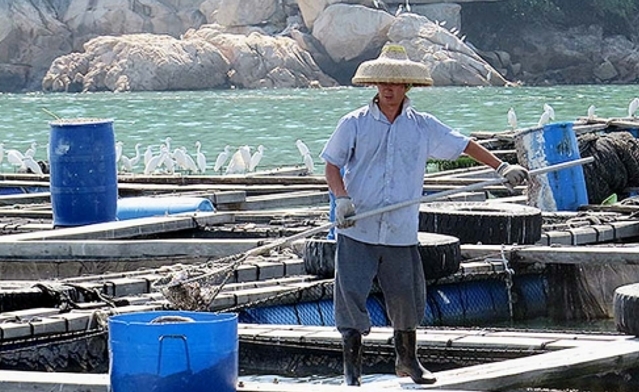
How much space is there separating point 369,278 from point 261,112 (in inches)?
2273

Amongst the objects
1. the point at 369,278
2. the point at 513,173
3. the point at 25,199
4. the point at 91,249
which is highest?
the point at 513,173

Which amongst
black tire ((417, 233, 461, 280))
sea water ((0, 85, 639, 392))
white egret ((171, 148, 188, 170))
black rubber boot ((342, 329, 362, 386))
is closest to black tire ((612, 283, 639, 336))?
black rubber boot ((342, 329, 362, 386))

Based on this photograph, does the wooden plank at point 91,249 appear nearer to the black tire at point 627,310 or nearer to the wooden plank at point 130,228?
the wooden plank at point 130,228

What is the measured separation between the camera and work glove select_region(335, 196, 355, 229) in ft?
22.3

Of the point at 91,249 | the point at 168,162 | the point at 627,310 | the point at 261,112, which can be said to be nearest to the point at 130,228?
the point at 91,249

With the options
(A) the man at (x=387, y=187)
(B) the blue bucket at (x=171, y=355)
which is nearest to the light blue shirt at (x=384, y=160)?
(A) the man at (x=387, y=187)

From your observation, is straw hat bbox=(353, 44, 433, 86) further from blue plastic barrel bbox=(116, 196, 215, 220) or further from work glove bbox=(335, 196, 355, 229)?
blue plastic barrel bbox=(116, 196, 215, 220)

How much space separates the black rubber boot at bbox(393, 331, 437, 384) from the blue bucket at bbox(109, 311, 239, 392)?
1127 mm

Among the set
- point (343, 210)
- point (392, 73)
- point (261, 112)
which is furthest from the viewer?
point (261, 112)

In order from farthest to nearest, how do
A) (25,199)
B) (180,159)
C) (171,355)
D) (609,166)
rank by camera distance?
(180,159) < (609,166) < (25,199) < (171,355)

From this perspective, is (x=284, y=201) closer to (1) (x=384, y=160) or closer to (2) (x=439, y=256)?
(2) (x=439, y=256)

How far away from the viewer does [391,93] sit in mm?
6973

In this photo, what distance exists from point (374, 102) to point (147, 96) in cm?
7753

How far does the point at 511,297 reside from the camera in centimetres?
1062
